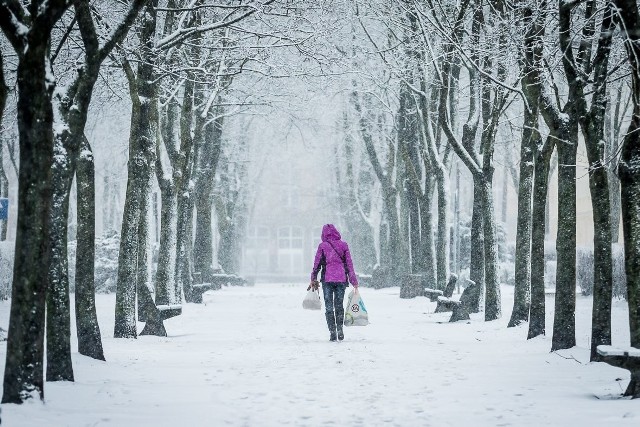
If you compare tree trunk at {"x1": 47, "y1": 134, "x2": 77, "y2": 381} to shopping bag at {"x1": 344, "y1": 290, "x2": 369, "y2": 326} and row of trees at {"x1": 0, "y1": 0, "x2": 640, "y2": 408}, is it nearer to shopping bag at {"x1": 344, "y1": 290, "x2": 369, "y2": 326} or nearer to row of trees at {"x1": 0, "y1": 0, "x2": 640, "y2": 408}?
row of trees at {"x1": 0, "y1": 0, "x2": 640, "y2": 408}

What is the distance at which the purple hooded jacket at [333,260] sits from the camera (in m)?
12.7

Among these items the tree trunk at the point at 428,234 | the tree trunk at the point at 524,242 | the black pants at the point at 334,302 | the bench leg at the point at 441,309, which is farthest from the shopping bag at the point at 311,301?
the tree trunk at the point at 428,234

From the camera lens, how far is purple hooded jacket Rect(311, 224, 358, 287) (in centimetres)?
1269

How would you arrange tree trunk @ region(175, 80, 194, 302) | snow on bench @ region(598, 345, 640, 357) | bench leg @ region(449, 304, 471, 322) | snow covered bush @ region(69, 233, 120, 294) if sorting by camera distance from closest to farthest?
1. snow on bench @ region(598, 345, 640, 357)
2. bench leg @ region(449, 304, 471, 322)
3. tree trunk @ region(175, 80, 194, 302)
4. snow covered bush @ region(69, 233, 120, 294)

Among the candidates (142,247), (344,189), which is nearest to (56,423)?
(142,247)

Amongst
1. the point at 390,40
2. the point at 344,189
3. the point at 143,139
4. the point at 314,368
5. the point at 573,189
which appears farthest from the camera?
the point at 344,189

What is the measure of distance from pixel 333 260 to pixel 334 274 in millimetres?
272

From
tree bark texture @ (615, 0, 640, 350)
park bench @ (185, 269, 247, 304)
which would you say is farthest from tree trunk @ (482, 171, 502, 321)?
park bench @ (185, 269, 247, 304)

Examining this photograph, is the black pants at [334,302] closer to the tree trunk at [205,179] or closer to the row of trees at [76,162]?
the row of trees at [76,162]

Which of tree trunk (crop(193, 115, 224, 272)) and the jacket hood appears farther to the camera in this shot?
tree trunk (crop(193, 115, 224, 272))

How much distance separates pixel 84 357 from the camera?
988 cm

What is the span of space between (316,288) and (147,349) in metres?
3.23

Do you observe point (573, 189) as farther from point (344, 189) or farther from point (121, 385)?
point (344, 189)

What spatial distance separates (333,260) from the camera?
42.1 feet
